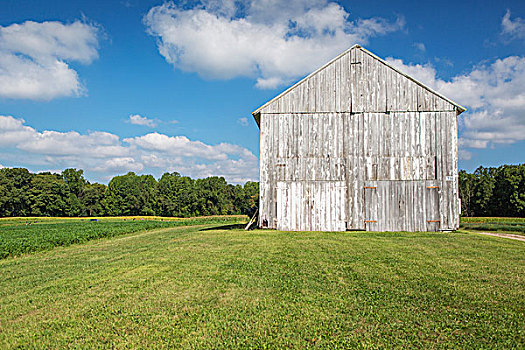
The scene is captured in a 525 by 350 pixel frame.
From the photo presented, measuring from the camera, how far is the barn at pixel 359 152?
668 inches

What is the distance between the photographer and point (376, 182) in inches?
679

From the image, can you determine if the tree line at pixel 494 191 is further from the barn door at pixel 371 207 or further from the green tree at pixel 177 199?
the green tree at pixel 177 199

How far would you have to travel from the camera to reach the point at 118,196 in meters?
87.3

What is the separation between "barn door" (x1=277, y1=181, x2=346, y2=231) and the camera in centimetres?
1741

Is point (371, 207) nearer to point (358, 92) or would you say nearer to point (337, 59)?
point (358, 92)

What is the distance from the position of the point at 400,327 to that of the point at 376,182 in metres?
12.8

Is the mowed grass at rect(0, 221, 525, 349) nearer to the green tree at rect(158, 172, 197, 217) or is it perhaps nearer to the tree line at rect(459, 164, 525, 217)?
the tree line at rect(459, 164, 525, 217)

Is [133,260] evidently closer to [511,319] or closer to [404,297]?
[404,297]

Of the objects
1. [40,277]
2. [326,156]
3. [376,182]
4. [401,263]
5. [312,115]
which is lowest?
[40,277]

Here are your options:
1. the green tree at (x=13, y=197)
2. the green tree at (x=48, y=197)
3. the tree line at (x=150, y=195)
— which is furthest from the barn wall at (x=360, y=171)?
the green tree at (x=13, y=197)

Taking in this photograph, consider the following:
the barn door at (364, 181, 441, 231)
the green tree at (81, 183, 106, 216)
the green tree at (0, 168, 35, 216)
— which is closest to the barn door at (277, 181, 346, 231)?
the barn door at (364, 181, 441, 231)

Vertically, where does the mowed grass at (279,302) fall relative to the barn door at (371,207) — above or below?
below

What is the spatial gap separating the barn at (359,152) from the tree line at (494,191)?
5633 cm

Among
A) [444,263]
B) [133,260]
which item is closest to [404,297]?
[444,263]
